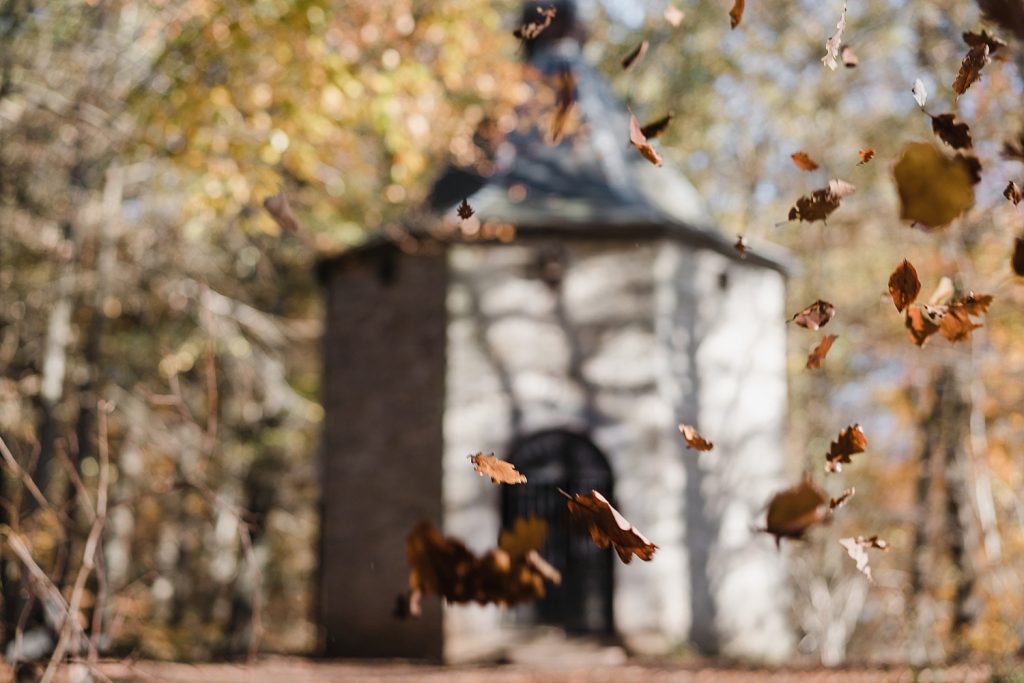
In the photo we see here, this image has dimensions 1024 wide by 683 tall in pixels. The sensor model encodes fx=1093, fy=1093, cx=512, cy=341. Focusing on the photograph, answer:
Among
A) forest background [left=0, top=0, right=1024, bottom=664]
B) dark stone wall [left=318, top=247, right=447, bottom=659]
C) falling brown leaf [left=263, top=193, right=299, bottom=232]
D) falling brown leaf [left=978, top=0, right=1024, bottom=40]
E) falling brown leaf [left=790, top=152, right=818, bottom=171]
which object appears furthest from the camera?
dark stone wall [left=318, top=247, right=447, bottom=659]

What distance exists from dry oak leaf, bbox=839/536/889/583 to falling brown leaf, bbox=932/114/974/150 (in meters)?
0.87

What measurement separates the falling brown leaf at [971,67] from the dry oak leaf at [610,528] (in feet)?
3.79

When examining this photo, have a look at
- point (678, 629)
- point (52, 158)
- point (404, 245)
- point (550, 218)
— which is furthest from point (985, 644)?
point (52, 158)

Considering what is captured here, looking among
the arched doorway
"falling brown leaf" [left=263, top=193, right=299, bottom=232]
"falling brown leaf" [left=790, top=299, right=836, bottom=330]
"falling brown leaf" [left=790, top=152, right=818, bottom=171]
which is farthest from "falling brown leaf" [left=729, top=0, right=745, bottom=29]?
the arched doorway

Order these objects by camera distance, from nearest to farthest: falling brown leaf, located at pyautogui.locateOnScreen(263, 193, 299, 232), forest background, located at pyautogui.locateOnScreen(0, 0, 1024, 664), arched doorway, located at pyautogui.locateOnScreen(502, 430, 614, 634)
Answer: falling brown leaf, located at pyautogui.locateOnScreen(263, 193, 299, 232)
forest background, located at pyautogui.locateOnScreen(0, 0, 1024, 664)
arched doorway, located at pyautogui.locateOnScreen(502, 430, 614, 634)

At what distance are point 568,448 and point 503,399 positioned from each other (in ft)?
2.92

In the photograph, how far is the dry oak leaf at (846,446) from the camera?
2377 millimetres

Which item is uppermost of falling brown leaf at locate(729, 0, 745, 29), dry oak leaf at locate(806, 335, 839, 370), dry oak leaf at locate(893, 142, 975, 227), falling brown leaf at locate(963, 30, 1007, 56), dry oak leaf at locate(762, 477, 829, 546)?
falling brown leaf at locate(729, 0, 745, 29)

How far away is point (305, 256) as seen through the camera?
1538cm

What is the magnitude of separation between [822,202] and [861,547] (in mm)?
789

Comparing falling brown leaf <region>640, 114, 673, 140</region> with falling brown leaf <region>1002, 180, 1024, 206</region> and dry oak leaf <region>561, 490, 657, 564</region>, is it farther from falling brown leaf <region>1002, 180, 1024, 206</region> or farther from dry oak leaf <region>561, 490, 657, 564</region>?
dry oak leaf <region>561, 490, 657, 564</region>

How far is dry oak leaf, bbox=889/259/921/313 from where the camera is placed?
91.3 inches

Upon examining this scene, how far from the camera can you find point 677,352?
40.4ft

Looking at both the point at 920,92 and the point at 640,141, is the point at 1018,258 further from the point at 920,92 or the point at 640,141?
the point at 640,141
